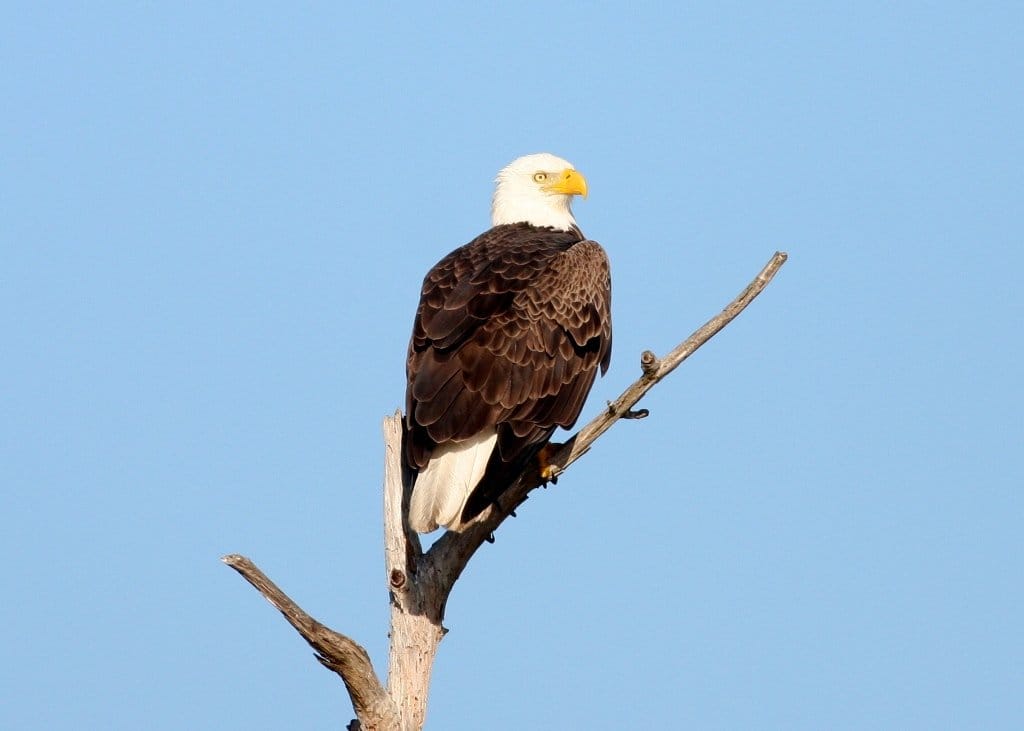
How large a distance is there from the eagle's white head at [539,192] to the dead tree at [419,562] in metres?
2.72

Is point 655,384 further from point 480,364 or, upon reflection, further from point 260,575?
point 260,575

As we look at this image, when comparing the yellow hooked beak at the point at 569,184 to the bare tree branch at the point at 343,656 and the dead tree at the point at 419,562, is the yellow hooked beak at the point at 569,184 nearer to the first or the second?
the dead tree at the point at 419,562

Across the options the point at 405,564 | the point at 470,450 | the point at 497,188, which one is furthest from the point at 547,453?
the point at 497,188

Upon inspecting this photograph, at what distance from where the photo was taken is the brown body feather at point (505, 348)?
29.0ft

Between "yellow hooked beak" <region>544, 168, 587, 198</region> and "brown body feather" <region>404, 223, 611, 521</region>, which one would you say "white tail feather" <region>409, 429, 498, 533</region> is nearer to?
"brown body feather" <region>404, 223, 611, 521</region>

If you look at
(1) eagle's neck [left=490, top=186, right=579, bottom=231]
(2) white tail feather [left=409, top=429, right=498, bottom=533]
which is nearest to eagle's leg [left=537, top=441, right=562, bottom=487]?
(2) white tail feather [left=409, top=429, right=498, bottom=533]

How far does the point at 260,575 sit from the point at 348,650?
0.69 metres

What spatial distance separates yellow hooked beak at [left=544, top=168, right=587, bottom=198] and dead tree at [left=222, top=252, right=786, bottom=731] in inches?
113

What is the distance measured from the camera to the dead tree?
27.6 ft

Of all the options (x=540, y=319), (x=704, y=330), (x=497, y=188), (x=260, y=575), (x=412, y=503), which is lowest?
(x=260, y=575)

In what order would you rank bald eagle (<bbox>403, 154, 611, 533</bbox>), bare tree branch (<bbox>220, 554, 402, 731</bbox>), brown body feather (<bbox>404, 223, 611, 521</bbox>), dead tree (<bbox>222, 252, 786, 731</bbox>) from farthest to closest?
brown body feather (<bbox>404, 223, 611, 521</bbox>) < bald eagle (<bbox>403, 154, 611, 533</bbox>) < dead tree (<bbox>222, 252, 786, 731</bbox>) < bare tree branch (<bbox>220, 554, 402, 731</bbox>)

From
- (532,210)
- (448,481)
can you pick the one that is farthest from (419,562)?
(532,210)

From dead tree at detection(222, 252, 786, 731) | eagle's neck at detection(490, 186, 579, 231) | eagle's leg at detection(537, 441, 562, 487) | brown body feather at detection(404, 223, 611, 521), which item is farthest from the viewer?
eagle's neck at detection(490, 186, 579, 231)

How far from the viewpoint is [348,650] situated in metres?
7.87
